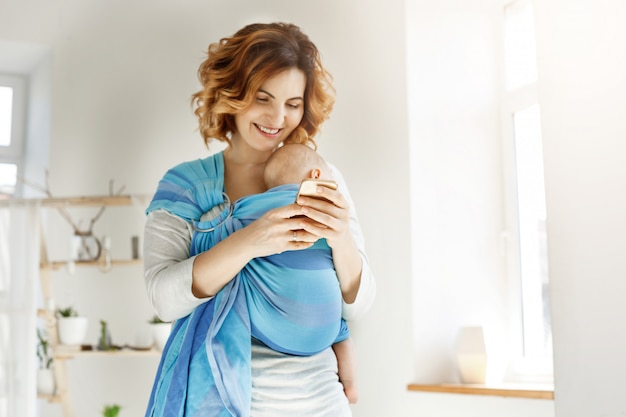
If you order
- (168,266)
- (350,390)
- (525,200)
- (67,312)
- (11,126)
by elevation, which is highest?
(11,126)

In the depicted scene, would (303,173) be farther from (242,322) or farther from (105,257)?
(105,257)

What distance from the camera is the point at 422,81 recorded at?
255 centimetres

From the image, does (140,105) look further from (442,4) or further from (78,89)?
(442,4)

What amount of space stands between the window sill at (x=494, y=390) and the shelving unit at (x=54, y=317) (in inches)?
42.6

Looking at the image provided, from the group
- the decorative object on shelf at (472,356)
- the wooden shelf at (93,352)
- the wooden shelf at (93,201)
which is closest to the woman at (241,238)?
the decorative object on shelf at (472,356)

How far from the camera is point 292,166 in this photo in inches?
53.9

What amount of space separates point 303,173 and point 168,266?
29 cm

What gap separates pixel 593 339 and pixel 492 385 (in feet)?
4.45

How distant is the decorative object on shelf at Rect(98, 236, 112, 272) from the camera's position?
2.88 meters

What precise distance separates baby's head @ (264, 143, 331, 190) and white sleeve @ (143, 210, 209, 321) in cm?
18

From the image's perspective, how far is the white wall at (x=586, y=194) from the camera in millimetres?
978

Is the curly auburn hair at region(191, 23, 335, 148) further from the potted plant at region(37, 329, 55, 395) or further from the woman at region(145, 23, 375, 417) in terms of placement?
the potted plant at region(37, 329, 55, 395)

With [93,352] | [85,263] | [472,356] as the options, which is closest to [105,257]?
[85,263]

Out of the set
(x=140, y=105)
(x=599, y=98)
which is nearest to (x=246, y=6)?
(x=140, y=105)
